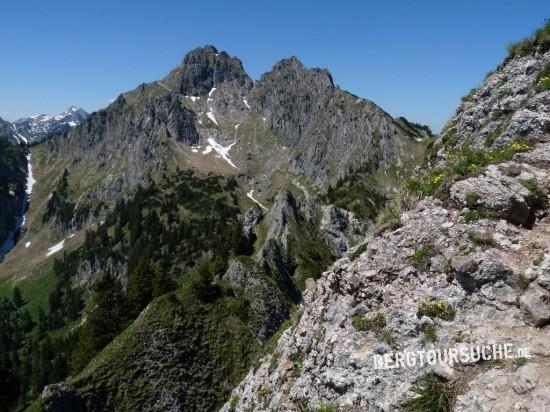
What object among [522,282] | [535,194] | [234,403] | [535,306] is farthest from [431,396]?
[234,403]

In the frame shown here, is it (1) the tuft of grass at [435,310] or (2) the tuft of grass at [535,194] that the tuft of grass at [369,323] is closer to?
(1) the tuft of grass at [435,310]

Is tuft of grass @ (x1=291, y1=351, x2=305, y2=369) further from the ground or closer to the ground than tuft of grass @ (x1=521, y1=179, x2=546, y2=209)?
closer to the ground

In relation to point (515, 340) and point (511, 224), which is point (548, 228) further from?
point (515, 340)

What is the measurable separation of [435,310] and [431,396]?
2.97 m

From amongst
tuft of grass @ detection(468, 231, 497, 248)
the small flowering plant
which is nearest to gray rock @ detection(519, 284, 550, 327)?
tuft of grass @ detection(468, 231, 497, 248)

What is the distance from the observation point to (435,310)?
13594 mm

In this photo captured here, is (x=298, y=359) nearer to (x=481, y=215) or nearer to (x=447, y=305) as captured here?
(x=447, y=305)

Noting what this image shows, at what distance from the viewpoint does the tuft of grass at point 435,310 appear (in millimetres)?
13312

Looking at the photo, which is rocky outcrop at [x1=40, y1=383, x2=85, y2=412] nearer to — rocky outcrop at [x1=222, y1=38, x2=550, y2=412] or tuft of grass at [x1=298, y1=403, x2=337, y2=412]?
rocky outcrop at [x1=222, y1=38, x2=550, y2=412]

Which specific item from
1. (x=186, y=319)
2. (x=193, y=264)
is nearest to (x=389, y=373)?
(x=186, y=319)

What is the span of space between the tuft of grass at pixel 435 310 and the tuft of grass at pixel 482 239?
249cm

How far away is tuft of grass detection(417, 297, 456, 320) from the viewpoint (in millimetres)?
13312

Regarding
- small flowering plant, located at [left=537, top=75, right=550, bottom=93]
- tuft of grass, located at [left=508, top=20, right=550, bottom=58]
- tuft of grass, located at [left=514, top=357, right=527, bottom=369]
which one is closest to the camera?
tuft of grass, located at [left=514, top=357, right=527, bottom=369]

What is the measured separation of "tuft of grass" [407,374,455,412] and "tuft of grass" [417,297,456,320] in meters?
2.09
